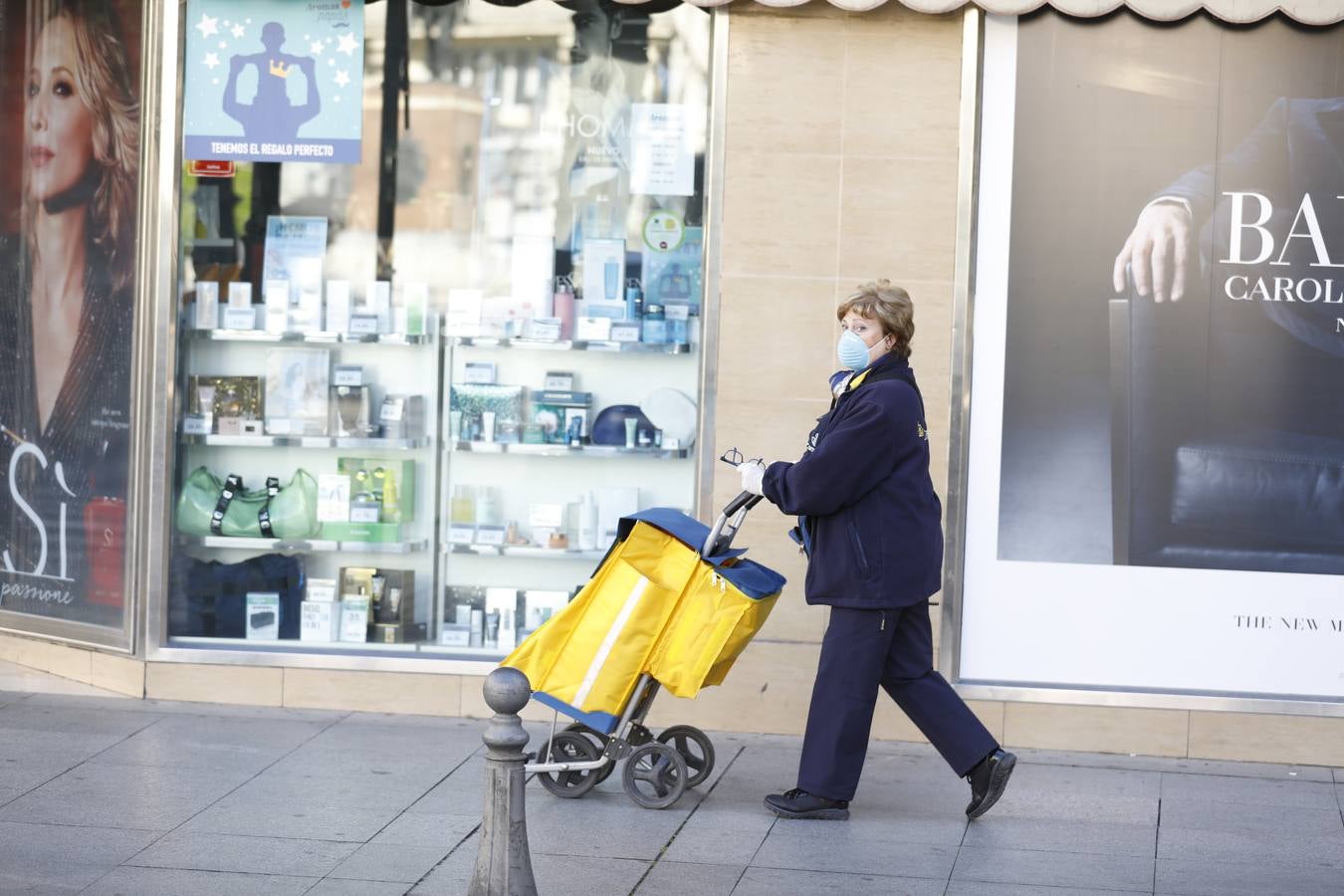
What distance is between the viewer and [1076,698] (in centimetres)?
709

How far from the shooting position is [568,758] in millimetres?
6148

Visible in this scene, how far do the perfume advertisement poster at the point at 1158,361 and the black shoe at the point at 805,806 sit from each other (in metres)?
1.37

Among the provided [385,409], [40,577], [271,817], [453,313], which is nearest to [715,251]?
[453,313]

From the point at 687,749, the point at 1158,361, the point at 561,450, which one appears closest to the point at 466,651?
the point at 561,450

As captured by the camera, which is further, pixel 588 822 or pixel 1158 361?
pixel 1158 361

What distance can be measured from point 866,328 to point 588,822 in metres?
1.98

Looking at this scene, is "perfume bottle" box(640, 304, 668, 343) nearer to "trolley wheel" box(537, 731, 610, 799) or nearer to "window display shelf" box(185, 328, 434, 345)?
"window display shelf" box(185, 328, 434, 345)

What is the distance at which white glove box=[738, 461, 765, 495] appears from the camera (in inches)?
229

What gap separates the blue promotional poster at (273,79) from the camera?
7.53m

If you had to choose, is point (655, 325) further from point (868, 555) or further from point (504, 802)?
point (504, 802)

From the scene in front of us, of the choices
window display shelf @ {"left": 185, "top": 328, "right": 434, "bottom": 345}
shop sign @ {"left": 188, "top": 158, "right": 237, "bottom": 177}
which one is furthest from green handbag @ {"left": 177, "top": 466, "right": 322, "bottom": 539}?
shop sign @ {"left": 188, "top": 158, "right": 237, "bottom": 177}

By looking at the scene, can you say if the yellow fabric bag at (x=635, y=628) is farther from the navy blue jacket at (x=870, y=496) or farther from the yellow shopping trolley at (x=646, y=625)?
the navy blue jacket at (x=870, y=496)

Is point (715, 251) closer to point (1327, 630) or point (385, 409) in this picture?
point (385, 409)

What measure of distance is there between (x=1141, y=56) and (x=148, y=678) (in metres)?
5.11
